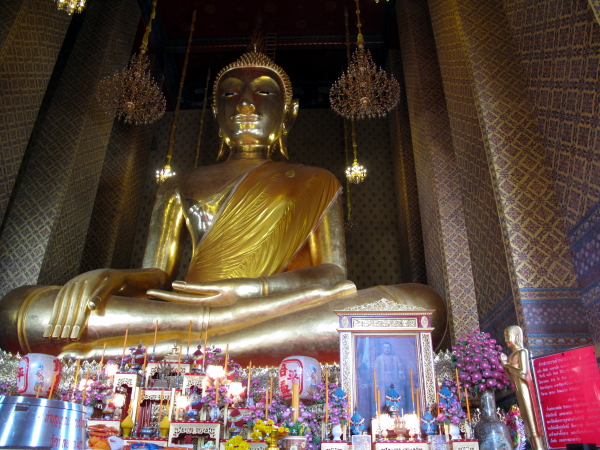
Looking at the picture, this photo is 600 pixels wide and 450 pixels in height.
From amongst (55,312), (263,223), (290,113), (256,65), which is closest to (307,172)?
(263,223)

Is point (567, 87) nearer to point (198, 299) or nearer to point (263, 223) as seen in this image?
point (198, 299)

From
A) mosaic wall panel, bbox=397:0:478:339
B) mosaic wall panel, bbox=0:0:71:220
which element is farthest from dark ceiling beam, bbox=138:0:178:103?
mosaic wall panel, bbox=397:0:478:339

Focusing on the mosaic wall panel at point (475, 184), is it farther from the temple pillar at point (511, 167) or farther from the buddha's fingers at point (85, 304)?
→ the buddha's fingers at point (85, 304)

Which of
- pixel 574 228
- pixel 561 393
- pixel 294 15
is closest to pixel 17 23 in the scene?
pixel 294 15

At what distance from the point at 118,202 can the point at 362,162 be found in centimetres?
300

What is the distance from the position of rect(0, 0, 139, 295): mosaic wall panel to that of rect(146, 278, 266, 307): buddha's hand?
1.40m

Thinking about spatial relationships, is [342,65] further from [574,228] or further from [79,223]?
[574,228]

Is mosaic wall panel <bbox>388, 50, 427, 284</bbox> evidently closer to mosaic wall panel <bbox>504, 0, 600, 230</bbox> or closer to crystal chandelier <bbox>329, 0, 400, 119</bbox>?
crystal chandelier <bbox>329, 0, 400, 119</bbox>

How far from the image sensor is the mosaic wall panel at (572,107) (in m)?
2.29

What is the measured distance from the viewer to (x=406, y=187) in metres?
5.59

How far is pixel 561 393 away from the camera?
6.94 feet

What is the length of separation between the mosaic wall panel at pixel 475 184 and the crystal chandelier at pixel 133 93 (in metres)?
2.72

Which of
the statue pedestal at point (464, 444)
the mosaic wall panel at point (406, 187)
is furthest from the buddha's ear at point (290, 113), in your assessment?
the statue pedestal at point (464, 444)

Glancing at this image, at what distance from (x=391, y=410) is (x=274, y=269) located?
A: 80.4 inches
